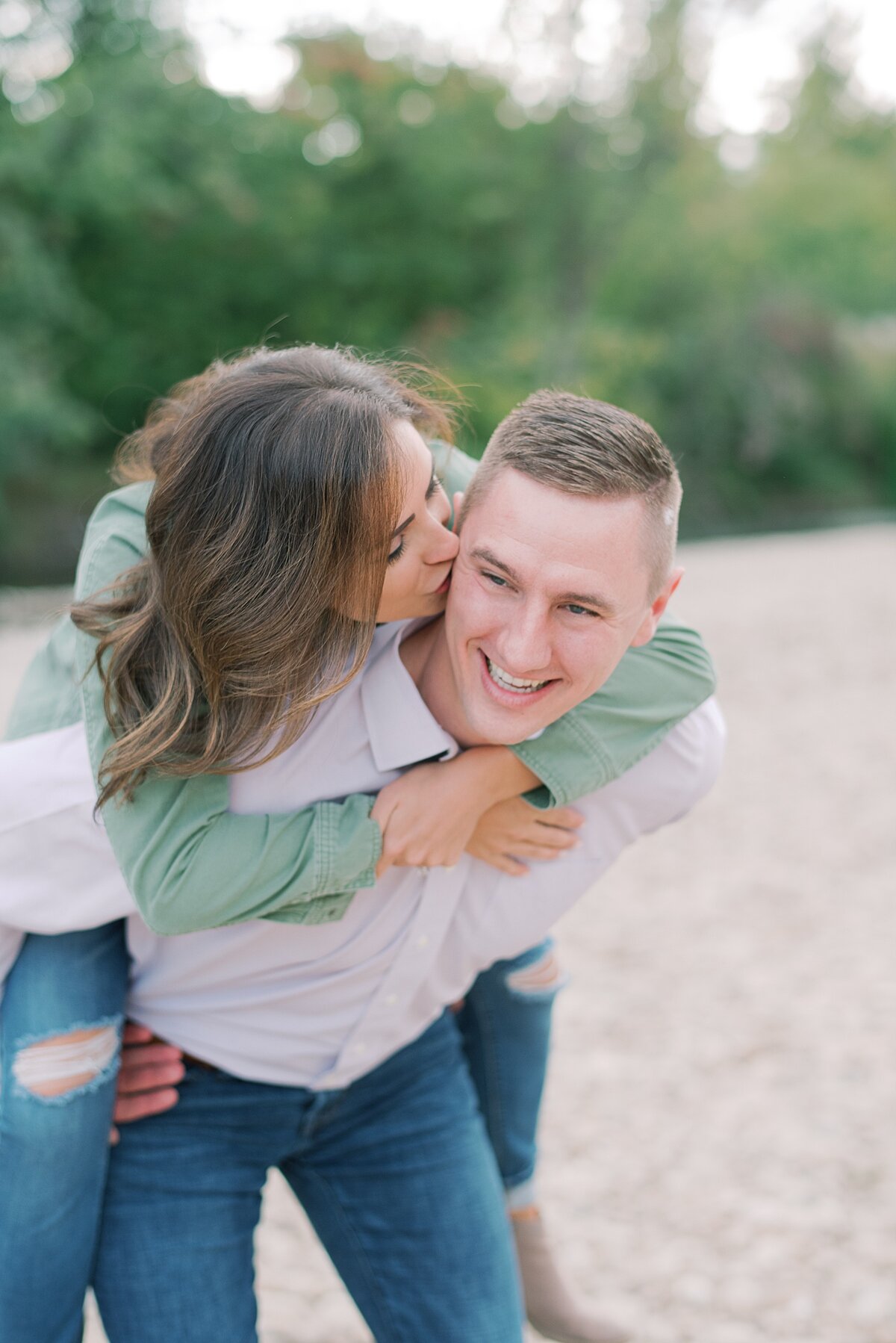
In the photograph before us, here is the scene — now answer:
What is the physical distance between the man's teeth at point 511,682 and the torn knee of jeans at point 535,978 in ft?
3.13

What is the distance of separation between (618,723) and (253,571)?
31.6 inches

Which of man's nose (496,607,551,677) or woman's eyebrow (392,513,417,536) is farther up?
woman's eyebrow (392,513,417,536)

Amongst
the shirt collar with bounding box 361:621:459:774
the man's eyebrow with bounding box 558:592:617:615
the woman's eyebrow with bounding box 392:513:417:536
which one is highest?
the woman's eyebrow with bounding box 392:513:417:536

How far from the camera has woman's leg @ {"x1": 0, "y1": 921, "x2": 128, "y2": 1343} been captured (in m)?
2.18

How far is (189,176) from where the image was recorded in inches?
957

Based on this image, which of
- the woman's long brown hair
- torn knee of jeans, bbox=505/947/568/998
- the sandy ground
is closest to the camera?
the woman's long brown hair

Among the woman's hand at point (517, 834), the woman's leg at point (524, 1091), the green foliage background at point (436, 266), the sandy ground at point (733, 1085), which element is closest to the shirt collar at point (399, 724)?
the woman's hand at point (517, 834)

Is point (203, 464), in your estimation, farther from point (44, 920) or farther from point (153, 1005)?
point (153, 1005)

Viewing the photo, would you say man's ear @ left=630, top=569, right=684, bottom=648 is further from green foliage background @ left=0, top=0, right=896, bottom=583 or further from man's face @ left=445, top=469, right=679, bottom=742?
green foliage background @ left=0, top=0, right=896, bottom=583

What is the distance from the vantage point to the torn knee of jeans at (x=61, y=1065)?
2.22m

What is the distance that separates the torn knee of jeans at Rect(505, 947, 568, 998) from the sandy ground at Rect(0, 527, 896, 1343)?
1192 millimetres

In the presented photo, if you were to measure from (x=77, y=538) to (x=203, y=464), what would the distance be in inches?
890

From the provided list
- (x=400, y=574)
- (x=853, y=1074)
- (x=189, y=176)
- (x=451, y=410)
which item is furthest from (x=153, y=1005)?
(x=189, y=176)

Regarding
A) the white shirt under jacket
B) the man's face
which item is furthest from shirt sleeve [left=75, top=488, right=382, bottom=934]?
the man's face
